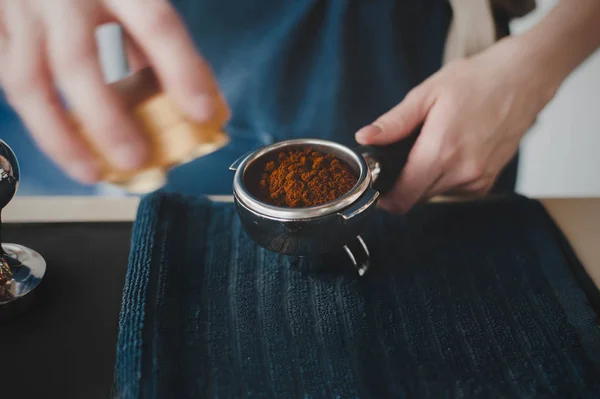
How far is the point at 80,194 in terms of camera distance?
2.05 ft

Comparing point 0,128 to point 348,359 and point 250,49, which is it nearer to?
point 250,49

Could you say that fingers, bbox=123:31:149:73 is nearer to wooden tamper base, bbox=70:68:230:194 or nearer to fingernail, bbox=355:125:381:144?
wooden tamper base, bbox=70:68:230:194

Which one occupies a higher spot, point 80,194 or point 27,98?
point 27,98

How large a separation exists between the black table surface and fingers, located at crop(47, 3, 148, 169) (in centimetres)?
10

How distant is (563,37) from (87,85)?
503 mm

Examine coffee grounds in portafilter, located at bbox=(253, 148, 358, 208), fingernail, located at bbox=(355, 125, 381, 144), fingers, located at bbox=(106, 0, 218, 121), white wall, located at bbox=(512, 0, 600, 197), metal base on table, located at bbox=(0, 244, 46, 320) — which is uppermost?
fingers, located at bbox=(106, 0, 218, 121)

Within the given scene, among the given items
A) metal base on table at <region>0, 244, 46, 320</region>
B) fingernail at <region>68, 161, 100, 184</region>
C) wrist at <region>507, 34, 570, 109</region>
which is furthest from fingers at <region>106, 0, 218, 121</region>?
wrist at <region>507, 34, 570, 109</region>

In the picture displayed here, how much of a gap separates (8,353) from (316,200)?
10.6 inches

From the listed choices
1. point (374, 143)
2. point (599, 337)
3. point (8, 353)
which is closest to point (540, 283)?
point (599, 337)

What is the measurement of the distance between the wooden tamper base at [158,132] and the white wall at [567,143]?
1.18 ft

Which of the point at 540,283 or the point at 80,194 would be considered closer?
the point at 540,283

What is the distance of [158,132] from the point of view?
0.62 metres

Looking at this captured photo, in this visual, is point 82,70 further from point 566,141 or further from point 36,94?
point 566,141

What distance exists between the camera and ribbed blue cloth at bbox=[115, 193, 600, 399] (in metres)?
0.40
